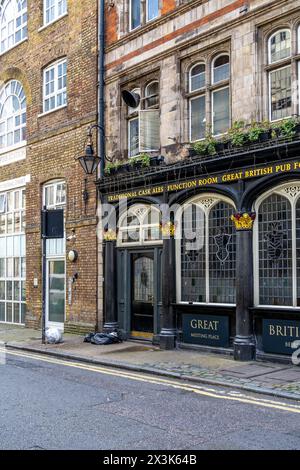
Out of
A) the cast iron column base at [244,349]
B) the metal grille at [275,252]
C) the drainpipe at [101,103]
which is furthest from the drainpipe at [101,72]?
the cast iron column base at [244,349]

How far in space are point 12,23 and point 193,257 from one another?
43.2 ft

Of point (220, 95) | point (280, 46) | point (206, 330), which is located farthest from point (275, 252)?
point (280, 46)

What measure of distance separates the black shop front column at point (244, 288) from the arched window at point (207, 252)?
51cm

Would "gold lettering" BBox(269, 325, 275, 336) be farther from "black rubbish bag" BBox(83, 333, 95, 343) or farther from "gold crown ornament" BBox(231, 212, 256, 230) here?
"black rubbish bag" BBox(83, 333, 95, 343)

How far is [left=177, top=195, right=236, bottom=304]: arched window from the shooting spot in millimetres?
12500

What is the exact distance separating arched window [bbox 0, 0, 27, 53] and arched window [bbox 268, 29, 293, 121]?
11.3 m

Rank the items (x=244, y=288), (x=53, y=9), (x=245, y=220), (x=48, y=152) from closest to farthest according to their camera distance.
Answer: (x=244, y=288) → (x=245, y=220) → (x=48, y=152) → (x=53, y=9)

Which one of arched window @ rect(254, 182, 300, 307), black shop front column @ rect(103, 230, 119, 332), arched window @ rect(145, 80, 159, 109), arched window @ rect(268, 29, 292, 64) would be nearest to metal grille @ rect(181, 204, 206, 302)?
arched window @ rect(254, 182, 300, 307)

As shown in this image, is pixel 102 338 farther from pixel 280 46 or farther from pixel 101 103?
pixel 280 46

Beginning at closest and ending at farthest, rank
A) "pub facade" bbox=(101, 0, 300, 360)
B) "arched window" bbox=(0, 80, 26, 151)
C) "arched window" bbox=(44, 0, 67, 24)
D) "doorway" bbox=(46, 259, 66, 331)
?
1. "pub facade" bbox=(101, 0, 300, 360)
2. "doorway" bbox=(46, 259, 66, 331)
3. "arched window" bbox=(44, 0, 67, 24)
4. "arched window" bbox=(0, 80, 26, 151)

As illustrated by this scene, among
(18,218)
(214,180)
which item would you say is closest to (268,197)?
(214,180)

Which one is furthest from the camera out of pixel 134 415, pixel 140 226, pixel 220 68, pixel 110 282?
pixel 110 282

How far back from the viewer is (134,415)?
7273 mm

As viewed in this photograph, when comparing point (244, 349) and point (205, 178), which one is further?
point (205, 178)
